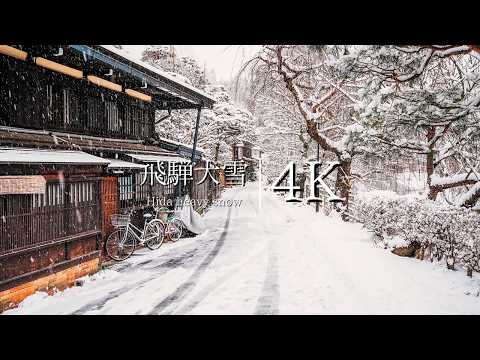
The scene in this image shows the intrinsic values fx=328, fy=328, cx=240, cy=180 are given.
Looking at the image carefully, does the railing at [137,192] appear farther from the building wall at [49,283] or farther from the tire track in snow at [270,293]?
the tire track in snow at [270,293]

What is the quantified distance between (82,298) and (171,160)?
690 cm

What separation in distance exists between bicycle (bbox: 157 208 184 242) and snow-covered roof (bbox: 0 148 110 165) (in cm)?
437

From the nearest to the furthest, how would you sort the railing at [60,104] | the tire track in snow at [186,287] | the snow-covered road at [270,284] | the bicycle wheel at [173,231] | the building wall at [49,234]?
the snow-covered road at [270,284], the tire track in snow at [186,287], the building wall at [49,234], the railing at [60,104], the bicycle wheel at [173,231]

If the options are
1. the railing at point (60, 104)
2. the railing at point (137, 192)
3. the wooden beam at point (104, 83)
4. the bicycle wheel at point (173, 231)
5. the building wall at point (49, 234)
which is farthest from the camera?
the bicycle wheel at point (173, 231)

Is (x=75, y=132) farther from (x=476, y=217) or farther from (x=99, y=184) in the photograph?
(x=476, y=217)

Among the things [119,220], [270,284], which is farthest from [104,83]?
[270,284]

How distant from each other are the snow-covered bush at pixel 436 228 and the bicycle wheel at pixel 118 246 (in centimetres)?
753

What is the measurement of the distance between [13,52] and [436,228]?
34.1 feet

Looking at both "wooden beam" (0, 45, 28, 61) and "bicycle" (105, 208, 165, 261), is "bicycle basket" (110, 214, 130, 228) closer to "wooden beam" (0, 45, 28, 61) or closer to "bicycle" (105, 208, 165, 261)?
"bicycle" (105, 208, 165, 261)

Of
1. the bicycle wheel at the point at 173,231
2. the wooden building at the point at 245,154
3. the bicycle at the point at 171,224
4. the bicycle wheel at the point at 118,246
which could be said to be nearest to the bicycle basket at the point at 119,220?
the bicycle wheel at the point at 118,246

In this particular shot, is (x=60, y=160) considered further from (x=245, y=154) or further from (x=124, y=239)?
(x=245, y=154)

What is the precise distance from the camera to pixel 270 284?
668 centimetres

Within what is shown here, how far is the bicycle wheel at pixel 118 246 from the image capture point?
914 cm
